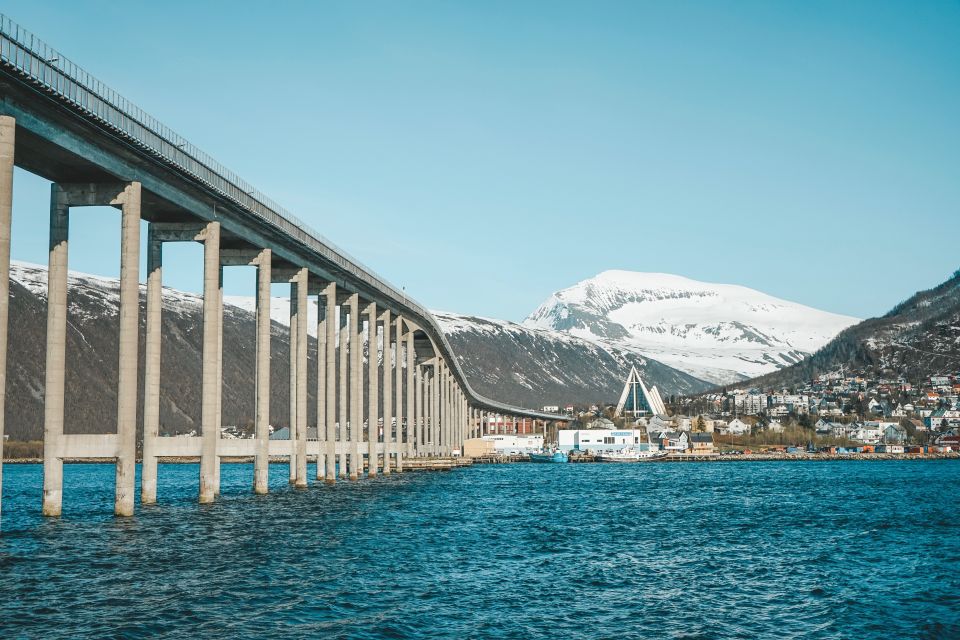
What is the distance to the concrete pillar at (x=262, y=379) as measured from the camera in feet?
245

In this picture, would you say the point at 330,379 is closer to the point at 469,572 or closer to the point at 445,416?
the point at 469,572

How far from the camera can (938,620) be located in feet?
104

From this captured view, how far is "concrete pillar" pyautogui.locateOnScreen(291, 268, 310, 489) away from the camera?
274ft

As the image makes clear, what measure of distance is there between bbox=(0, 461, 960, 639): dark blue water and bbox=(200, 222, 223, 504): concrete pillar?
200 cm

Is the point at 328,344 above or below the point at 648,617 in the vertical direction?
above

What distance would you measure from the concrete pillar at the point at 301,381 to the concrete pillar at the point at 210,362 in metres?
15.2

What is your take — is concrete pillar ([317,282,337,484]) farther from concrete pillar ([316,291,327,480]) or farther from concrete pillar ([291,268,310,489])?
concrete pillar ([291,268,310,489])

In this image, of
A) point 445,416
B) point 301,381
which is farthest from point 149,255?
point 445,416

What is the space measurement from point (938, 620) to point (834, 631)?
410cm

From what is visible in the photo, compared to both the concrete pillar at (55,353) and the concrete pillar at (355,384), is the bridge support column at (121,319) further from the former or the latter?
the concrete pillar at (355,384)

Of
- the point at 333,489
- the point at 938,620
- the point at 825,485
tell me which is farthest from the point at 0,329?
the point at 825,485

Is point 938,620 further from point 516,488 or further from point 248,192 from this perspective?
point 516,488

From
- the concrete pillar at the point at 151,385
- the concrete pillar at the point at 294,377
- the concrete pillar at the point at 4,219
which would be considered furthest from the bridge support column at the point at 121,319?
the concrete pillar at the point at 294,377

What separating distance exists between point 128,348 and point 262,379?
71.1 ft
